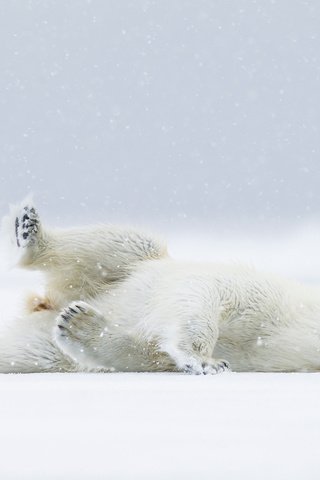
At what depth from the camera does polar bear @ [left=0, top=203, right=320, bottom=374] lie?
3.10 meters

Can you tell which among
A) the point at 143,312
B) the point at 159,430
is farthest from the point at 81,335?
the point at 159,430

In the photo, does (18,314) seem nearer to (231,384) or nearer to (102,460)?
(231,384)

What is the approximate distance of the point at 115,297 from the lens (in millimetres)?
3412

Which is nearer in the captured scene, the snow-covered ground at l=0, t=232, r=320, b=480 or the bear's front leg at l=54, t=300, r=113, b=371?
the snow-covered ground at l=0, t=232, r=320, b=480

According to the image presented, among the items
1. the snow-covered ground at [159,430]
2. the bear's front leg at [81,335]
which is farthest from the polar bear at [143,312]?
the snow-covered ground at [159,430]

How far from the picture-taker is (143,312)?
10.6 ft

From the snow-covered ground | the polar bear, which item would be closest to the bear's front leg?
the polar bear

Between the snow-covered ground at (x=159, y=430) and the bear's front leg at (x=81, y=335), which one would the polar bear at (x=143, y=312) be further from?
the snow-covered ground at (x=159, y=430)

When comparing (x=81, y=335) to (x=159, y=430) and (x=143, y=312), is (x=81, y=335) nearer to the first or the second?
(x=143, y=312)

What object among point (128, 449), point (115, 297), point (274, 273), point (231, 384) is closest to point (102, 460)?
point (128, 449)

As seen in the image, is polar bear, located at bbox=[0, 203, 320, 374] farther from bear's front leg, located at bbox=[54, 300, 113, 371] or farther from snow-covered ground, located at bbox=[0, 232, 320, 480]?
snow-covered ground, located at bbox=[0, 232, 320, 480]

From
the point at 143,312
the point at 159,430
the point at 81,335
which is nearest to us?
the point at 159,430

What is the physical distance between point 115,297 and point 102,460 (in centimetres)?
199

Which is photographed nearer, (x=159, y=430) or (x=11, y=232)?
(x=159, y=430)
